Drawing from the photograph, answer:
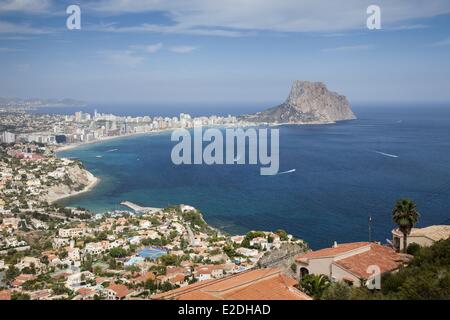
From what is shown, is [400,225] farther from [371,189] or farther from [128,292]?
[371,189]

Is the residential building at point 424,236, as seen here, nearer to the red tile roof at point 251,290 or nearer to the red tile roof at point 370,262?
the red tile roof at point 370,262

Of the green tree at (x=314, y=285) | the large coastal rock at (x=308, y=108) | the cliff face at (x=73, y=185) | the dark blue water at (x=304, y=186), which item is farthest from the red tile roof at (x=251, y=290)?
the large coastal rock at (x=308, y=108)

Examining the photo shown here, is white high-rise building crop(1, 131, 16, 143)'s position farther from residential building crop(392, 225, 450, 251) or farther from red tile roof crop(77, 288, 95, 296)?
residential building crop(392, 225, 450, 251)

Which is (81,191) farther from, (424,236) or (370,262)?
(370,262)

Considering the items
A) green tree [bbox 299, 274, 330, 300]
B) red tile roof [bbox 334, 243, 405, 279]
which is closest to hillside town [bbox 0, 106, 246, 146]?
red tile roof [bbox 334, 243, 405, 279]

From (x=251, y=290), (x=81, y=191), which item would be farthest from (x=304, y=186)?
(x=251, y=290)

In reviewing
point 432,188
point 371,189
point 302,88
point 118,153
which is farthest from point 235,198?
point 302,88
